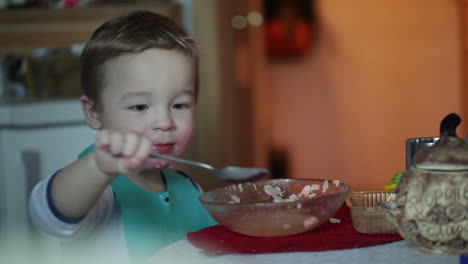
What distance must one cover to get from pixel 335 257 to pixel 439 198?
14cm

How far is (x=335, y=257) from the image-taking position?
0.68m

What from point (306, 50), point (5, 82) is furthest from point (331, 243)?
point (306, 50)

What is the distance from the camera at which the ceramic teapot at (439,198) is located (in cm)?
63

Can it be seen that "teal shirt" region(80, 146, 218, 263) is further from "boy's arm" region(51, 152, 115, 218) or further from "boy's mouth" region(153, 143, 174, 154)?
"boy's arm" region(51, 152, 115, 218)

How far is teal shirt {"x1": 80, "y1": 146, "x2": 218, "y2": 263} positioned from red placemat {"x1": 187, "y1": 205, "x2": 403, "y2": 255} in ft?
0.75

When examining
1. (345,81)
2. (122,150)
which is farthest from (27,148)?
(345,81)

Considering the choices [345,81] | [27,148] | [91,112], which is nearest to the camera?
[91,112]

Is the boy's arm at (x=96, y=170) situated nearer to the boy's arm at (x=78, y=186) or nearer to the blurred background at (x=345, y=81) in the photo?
the boy's arm at (x=78, y=186)

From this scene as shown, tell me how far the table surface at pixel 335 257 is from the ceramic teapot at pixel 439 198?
0.02 metres

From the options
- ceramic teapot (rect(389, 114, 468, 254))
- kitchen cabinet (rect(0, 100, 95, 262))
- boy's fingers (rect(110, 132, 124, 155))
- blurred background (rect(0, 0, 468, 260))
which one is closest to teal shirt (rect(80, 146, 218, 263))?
boy's fingers (rect(110, 132, 124, 155))

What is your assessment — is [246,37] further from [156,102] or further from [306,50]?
[156,102]

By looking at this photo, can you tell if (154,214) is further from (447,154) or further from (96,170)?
(447,154)

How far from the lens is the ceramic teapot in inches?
24.8

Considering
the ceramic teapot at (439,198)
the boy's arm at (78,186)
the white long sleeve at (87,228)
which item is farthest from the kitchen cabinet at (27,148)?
the ceramic teapot at (439,198)
